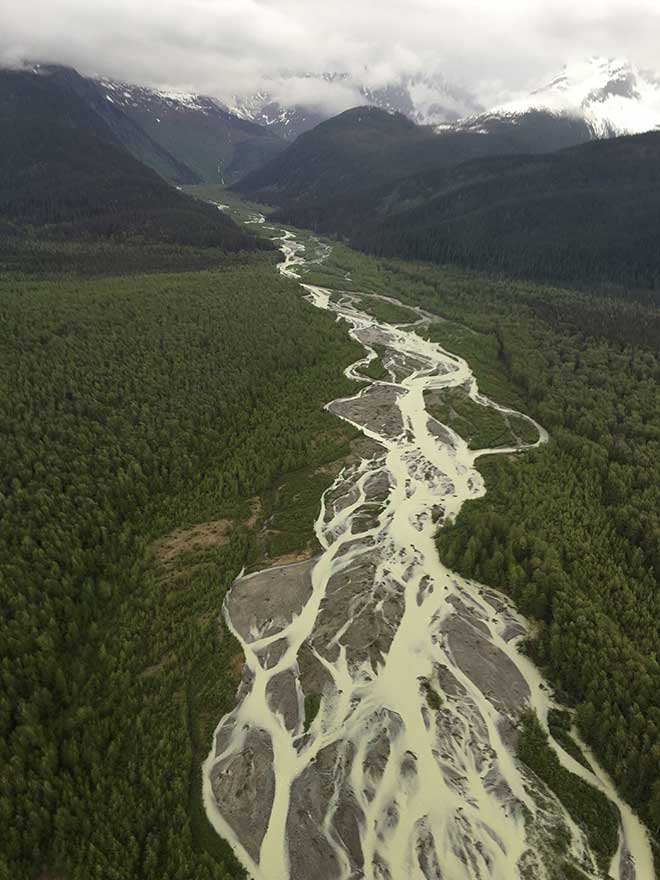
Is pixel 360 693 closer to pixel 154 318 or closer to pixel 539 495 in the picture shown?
pixel 539 495

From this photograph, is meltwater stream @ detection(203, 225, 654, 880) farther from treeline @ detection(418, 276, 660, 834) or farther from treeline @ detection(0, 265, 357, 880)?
treeline @ detection(0, 265, 357, 880)

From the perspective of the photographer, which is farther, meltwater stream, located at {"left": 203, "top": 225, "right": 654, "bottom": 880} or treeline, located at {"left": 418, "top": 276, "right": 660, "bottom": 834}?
treeline, located at {"left": 418, "top": 276, "right": 660, "bottom": 834}

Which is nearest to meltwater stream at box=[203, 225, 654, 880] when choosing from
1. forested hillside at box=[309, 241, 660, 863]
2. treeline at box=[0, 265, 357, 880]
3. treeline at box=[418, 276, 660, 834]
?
forested hillside at box=[309, 241, 660, 863]

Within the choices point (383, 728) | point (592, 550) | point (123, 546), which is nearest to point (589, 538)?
point (592, 550)

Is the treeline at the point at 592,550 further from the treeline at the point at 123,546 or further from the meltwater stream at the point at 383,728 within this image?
the treeline at the point at 123,546

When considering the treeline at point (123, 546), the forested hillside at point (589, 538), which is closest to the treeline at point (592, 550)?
the forested hillside at point (589, 538)

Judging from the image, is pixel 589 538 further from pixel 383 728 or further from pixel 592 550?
pixel 383 728
